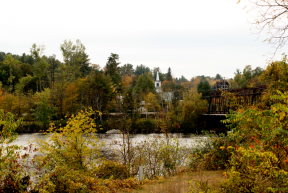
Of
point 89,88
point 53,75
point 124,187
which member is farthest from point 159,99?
point 124,187

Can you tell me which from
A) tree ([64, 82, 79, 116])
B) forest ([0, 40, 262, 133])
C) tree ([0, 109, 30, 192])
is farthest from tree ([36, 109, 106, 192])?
tree ([64, 82, 79, 116])

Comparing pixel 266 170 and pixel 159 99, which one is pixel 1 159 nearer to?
pixel 266 170

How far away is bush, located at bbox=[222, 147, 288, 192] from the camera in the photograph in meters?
3.18

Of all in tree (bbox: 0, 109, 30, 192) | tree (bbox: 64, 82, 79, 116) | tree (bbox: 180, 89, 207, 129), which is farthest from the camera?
tree (bbox: 64, 82, 79, 116)

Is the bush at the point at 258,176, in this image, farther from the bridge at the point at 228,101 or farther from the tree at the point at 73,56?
the tree at the point at 73,56

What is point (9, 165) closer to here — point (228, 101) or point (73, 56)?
point (228, 101)

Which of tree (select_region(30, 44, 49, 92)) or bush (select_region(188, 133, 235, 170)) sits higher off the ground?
tree (select_region(30, 44, 49, 92))

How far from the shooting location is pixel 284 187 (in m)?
3.17

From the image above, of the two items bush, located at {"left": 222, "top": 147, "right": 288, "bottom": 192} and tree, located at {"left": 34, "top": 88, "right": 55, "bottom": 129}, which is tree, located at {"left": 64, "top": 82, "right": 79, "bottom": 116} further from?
bush, located at {"left": 222, "top": 147, "right": 288, "bottom": 192}

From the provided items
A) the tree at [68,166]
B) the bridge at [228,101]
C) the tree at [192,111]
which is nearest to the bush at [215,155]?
the bridge at [228,101]

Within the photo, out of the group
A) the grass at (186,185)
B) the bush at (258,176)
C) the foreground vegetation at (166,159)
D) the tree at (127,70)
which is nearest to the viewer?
the bush at (258,176)

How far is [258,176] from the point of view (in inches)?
132

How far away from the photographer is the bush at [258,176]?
3.18m

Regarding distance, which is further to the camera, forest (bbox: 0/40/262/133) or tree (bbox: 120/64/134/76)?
tree (bbox: 120/64/134/76)
